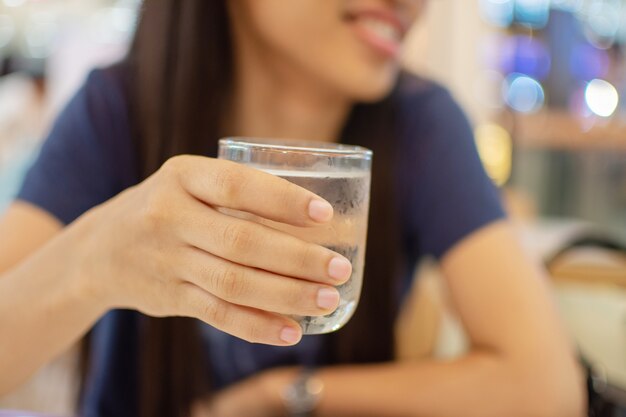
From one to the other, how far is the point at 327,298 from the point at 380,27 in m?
0.70

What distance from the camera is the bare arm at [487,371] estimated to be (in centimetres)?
102

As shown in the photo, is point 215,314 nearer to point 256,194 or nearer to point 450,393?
point 256,194

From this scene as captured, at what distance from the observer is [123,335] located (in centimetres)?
127

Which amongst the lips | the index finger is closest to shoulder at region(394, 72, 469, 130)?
the lips

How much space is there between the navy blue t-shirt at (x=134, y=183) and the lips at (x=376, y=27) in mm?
251

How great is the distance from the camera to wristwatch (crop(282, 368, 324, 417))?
0.97 m

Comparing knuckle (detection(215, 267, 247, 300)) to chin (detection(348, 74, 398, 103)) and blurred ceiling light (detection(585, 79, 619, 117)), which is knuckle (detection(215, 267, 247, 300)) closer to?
chin (detection(348, 74, 398, 103))

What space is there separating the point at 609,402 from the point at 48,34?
5863 mm

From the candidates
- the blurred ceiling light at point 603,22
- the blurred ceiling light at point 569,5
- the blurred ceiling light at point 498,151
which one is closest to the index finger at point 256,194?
the blurred ceiling light at point 498,151

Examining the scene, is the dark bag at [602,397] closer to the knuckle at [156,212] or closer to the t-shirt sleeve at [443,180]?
the t-shirt sleeve at [443,180]

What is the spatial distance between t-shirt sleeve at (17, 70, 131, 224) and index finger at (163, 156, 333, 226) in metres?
0.66

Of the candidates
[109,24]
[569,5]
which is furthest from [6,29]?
[569,5]

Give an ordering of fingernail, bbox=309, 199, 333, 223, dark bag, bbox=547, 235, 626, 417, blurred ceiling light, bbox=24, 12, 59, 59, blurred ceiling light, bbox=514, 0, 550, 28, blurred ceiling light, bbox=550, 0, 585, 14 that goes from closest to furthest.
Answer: fingernail, bbox=309, 199, 333, 223
dark bag, bbox=547, 235, 626, 417
blurred ceiling light, bbox=514, 0, 550, 28
blurred ceiling light, bbox=550, 0, 585, 14
blurred ceiling light, bbox=24, 12, 59, 59

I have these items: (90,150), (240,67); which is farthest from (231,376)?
(240,67)
